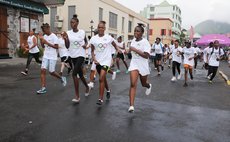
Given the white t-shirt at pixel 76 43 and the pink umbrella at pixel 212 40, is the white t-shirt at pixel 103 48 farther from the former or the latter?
the pink umbrella at pixel 212 40

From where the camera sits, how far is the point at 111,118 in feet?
16.3

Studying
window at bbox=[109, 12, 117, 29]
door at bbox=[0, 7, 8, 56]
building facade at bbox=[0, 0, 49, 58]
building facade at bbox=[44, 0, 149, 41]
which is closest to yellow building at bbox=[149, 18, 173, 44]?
building facade at bbox=[44, 0, 149, 41]

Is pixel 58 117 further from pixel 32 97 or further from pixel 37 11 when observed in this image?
pixel 37 11

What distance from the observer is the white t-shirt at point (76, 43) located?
6109mm

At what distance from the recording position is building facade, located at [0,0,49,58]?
17281mm

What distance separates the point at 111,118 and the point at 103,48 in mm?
1715

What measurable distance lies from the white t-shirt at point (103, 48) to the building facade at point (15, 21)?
1209 cm

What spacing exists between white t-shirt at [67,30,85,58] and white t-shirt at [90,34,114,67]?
29 cm

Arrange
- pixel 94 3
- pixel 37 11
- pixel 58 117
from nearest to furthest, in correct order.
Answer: pixel 58 117 → pixel 37 11 → pixel 94 3

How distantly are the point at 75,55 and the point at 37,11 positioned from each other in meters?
14.9

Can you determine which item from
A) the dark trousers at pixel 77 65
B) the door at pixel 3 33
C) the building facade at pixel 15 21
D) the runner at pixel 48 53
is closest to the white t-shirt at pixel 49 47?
the runner at pixel 48 53

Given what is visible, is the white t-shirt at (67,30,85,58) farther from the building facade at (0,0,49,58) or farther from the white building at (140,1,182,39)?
the white building at (140,1,182,39)

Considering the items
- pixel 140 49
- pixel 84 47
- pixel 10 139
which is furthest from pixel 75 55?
pixel 10 139

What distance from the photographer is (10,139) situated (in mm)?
3736
